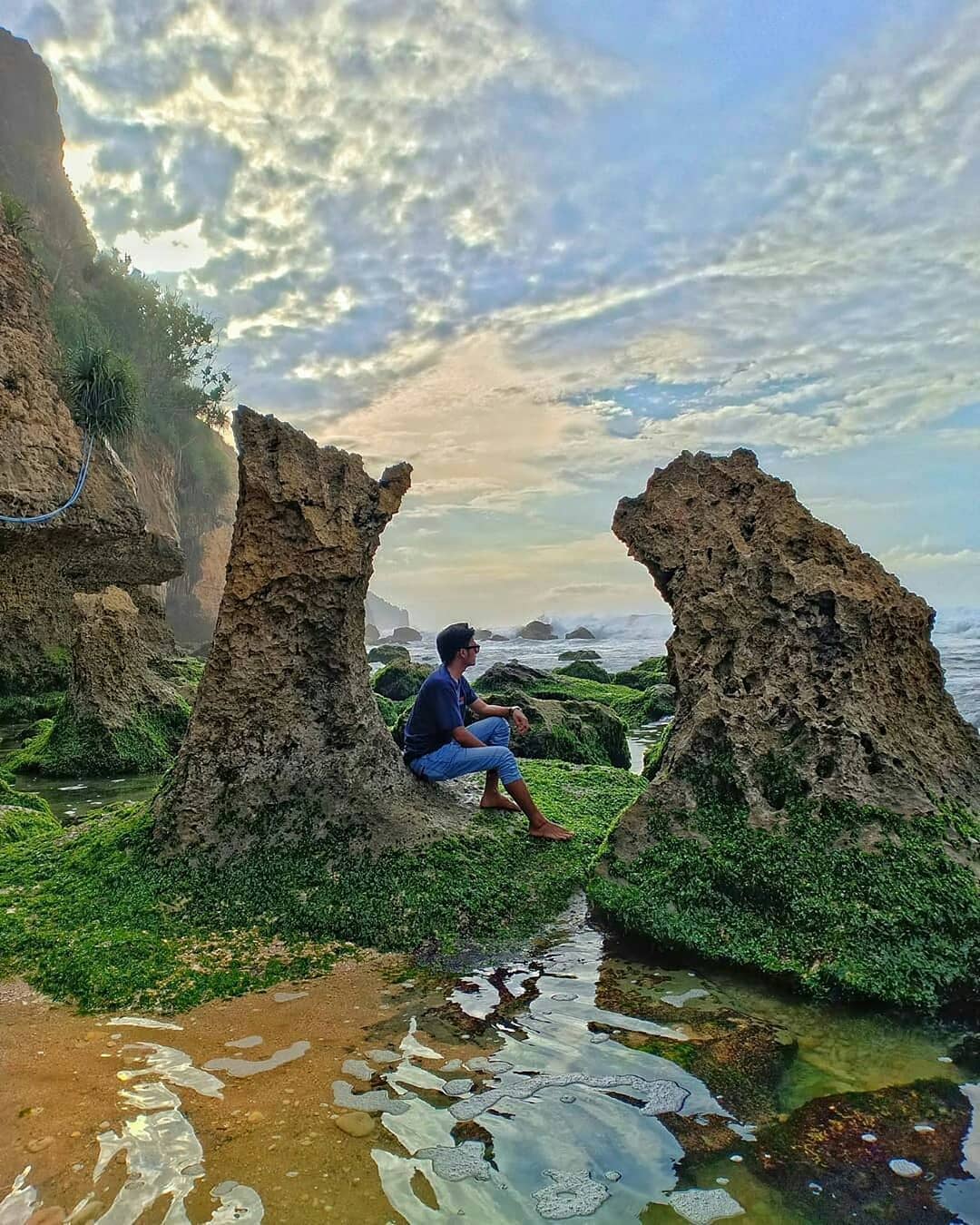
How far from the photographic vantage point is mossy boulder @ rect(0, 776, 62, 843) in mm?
6402

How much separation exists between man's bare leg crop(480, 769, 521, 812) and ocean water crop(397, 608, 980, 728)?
7.36 metres

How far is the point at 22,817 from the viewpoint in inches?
266

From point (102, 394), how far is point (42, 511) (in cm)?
547

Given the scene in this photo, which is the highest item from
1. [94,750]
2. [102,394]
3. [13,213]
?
[13,213]

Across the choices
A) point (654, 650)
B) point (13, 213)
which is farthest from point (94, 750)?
point (654, 650)

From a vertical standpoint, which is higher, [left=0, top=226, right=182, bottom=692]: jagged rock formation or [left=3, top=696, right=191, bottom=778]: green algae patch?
[left=0, top=226, right=182, bottom=692]: jagged rock formation

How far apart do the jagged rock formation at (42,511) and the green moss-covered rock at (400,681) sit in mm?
5846

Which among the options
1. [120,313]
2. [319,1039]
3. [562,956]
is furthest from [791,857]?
[120,313]

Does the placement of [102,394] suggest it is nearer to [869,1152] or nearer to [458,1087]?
[458,1087]

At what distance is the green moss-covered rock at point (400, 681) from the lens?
16.3m

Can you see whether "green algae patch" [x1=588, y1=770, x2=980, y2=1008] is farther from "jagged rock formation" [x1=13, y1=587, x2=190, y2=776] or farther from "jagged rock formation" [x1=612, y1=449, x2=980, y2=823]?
"jagged rock formation" [x1=13, y1=587, x2=190, y2=776]

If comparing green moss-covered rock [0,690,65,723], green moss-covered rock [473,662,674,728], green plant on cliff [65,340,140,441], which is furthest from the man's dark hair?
green plant on cliff [65,340,140,441]

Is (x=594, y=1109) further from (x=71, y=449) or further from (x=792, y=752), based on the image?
(x=71, y=449)

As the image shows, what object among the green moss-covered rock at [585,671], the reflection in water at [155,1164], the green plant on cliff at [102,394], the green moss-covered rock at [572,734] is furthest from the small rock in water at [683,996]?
the green moss-covered rock at [585,671]
